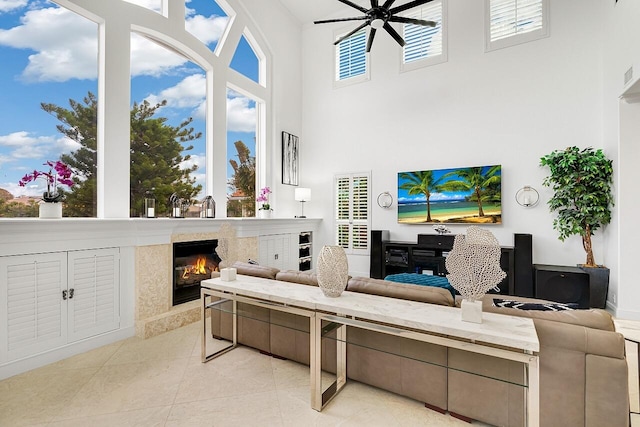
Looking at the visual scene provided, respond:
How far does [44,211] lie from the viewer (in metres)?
2.73

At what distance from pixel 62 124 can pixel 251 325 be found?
9.04ft

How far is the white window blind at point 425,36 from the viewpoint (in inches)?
213

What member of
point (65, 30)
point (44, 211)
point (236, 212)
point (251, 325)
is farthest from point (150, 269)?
point (65, 30)

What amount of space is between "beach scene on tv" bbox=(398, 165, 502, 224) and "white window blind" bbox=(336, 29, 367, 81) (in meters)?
2.34

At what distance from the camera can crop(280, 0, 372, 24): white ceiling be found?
6117 mm

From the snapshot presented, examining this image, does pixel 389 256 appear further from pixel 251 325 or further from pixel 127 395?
pixel 127 395

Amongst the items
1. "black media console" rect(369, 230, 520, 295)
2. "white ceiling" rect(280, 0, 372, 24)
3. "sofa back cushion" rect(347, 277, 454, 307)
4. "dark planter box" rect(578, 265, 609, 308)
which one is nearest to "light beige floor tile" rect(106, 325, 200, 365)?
"sofa back cushion" rect(347, 277, 454, 307)

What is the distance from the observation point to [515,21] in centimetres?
485

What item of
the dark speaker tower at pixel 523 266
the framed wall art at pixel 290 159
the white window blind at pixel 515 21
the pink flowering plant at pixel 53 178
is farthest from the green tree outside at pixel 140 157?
the white window blind at pixel 515 21

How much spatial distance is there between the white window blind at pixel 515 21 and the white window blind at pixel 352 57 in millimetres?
2167

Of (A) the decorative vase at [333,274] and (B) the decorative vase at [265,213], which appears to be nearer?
(A) the decorative vase at [333,274]

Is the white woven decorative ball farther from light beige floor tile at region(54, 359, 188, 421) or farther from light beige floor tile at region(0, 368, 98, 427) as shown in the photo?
light beige floor tile at region(0, 368, 98, 427)

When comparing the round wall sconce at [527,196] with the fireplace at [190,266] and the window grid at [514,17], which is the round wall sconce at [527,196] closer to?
the window grid at [514,17]

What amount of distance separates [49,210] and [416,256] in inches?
184
